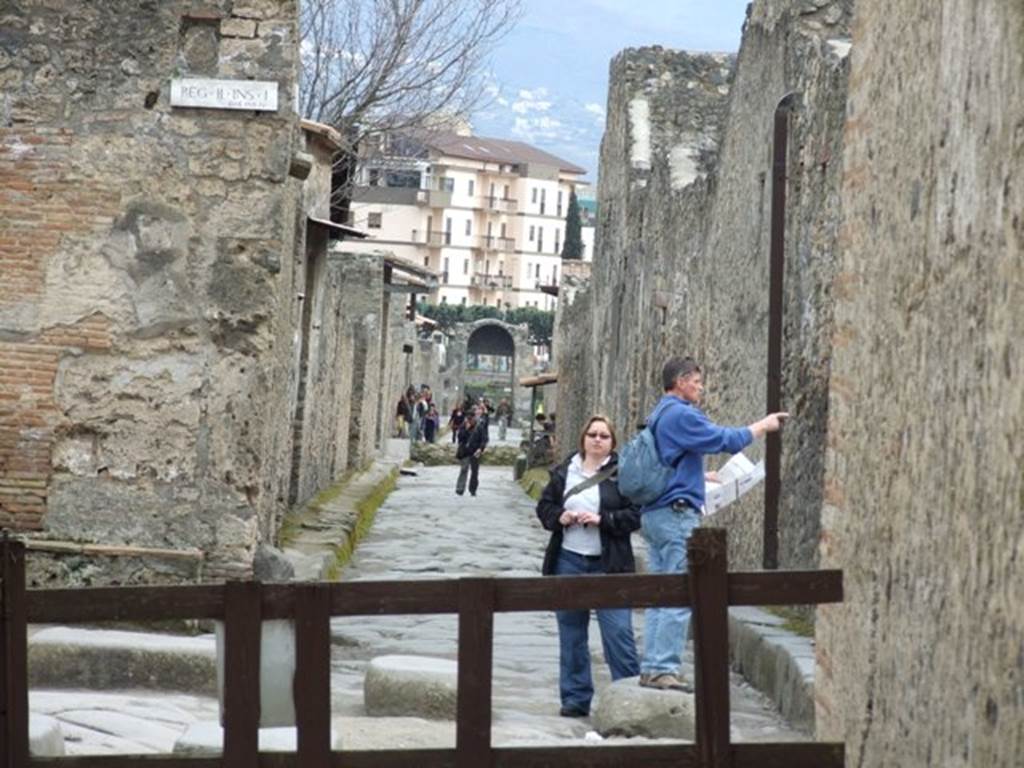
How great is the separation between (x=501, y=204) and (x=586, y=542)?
126417 mm

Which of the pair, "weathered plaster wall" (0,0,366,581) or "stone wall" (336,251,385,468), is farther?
"stone wall" (336,251,385,468)

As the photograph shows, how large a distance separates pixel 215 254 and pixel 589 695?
3.28m

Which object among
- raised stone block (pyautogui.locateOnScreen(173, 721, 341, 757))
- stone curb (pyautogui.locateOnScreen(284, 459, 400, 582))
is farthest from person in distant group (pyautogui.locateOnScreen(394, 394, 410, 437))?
raised stone block (pyautogui.locateOnScreen(173, 721, 341, 757))

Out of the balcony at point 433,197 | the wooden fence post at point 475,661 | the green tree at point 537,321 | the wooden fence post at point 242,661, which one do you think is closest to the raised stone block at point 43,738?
the wooden fence post at point 242,661

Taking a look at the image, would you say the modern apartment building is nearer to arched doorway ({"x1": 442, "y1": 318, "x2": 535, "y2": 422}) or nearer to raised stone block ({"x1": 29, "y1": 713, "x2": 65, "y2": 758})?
arched doorway ({"x1": 442, "y1": 318, "x2": 535, "y2": 422})

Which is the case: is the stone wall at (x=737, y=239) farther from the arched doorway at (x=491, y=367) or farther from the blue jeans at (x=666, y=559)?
the arched doorway at (x=491, y=367)

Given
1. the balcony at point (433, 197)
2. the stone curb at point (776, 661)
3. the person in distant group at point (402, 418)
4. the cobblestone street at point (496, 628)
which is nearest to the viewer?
the stone curb at point (776, 661)

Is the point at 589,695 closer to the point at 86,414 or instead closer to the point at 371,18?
the point at 86,414

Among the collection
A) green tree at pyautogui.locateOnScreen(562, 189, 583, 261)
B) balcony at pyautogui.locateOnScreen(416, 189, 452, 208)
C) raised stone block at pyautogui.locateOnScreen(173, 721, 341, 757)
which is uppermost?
balcony at pyautogui.locateOnScreen(416, 189, 452, 208)

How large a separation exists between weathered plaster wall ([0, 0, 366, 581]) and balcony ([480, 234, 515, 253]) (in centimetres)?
12239

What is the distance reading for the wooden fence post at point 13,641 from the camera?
6707 millimetres

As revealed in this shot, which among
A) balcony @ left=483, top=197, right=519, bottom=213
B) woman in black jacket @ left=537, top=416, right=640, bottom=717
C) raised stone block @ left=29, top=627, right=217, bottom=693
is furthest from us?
balcony @ left=483, top=197, right=519, bottom=213

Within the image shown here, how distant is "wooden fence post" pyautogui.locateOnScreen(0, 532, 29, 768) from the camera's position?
22.0ft

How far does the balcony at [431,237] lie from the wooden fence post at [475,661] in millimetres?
123974
